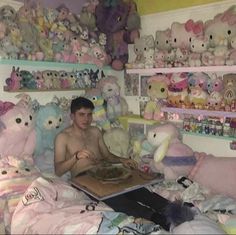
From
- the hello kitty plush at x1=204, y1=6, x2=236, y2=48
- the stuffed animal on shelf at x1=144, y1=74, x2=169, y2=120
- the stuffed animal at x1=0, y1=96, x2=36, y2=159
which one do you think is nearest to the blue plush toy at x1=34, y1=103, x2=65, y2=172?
the stuffed animal at x1=0, y1=96, x2=36, y2=159

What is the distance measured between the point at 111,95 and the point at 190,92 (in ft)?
2.49

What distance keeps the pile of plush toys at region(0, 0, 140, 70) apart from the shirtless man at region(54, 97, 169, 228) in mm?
524

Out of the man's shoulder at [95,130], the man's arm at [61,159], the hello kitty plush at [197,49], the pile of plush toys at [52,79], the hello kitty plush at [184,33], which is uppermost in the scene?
the hello kitty plush at [184,33]

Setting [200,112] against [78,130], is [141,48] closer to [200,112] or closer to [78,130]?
[200,112]

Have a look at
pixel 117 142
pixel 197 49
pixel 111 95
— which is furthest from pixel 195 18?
pixel 117 142

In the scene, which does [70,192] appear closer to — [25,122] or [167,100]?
[25,122]

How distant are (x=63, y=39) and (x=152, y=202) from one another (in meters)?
1.55

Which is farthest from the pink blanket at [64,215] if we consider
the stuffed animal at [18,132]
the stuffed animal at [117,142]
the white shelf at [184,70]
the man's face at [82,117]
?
the white shelf at [184,70]

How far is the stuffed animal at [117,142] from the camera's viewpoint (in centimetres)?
273

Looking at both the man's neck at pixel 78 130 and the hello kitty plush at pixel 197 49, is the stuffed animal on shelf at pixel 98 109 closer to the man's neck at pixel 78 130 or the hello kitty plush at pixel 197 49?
the man's neck at pixel 78 130

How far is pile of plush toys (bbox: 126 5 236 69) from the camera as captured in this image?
2.18m

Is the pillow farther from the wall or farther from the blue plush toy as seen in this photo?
the wall

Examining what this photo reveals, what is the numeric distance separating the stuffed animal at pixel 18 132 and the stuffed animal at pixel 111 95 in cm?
77

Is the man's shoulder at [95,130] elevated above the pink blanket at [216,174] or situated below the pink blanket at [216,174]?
above
